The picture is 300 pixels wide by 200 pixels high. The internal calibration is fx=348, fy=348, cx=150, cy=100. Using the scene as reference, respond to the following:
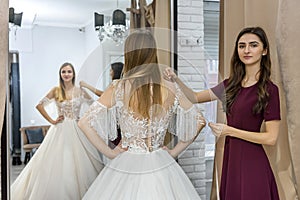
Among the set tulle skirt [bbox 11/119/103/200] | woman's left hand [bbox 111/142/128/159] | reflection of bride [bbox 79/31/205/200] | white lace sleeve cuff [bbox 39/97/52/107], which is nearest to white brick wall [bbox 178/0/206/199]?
reflection of bride [bbox 79/31/205/200]

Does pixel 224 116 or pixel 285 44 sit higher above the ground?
pixel 285 44

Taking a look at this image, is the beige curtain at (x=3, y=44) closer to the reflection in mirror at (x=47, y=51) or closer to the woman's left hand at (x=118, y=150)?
the reflection in mirror at (x=47, y=51)

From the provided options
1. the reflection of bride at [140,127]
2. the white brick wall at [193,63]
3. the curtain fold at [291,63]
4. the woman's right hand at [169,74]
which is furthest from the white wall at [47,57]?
the curtain fold at [291,63]

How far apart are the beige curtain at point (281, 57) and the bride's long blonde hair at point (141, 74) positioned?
1.15 ft

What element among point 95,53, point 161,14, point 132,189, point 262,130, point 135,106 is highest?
point 161,14

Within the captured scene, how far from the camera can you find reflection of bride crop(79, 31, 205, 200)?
131 cm

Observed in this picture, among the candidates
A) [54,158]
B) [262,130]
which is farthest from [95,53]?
[262,130]

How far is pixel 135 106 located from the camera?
1.34 metres

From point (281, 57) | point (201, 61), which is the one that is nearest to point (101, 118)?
point (201, 61)

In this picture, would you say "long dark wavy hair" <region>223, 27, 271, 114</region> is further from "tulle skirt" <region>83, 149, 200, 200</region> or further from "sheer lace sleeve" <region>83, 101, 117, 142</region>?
"sheer lace sleeve" <region>83, 101, 117, 142</region>

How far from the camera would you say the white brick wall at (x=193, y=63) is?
149cm

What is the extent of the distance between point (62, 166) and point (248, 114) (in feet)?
2.52

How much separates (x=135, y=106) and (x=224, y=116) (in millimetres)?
396

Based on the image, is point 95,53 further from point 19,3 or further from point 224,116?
point 224,116
